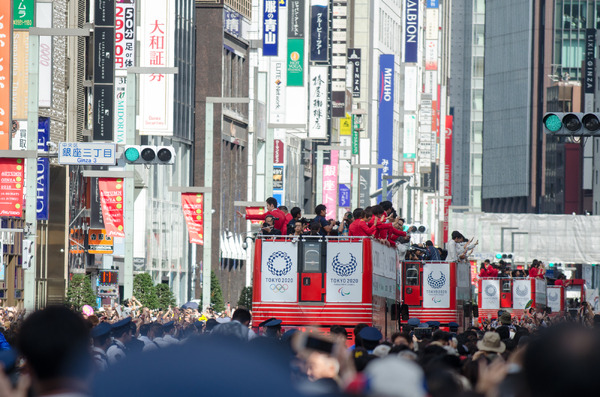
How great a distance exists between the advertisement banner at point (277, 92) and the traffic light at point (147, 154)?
24.7 m

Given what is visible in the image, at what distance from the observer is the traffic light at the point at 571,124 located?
2412 cm

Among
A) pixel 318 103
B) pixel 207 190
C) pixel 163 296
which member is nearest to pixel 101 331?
pixel 207 190

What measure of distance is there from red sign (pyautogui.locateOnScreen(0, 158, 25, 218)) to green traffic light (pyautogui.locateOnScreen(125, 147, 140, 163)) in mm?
2377

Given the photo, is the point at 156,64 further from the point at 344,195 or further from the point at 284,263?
the point at 344,195

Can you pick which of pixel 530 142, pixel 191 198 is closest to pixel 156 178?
pixel 191 198

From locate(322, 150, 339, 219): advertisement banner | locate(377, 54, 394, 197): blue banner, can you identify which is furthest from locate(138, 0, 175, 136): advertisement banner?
locate(377, 54, 394, 197): blue banner

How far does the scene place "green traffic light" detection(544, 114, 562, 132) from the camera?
24.2 metres

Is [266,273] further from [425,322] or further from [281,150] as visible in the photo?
[281,150]

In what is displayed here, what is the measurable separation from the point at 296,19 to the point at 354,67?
42595 mm

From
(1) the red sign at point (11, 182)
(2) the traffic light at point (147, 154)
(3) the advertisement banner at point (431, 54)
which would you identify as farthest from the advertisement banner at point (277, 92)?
(3) the advertisement banner at point (431, 54)

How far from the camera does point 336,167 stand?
81.9m

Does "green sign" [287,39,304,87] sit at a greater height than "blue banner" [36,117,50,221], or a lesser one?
greater

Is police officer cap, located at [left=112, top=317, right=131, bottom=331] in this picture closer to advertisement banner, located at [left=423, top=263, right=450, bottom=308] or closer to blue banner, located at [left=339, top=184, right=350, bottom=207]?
advertisement banner, located at [left=423, top=263, right=450, bottom=308]

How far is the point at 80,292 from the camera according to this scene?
51438 millimetres
